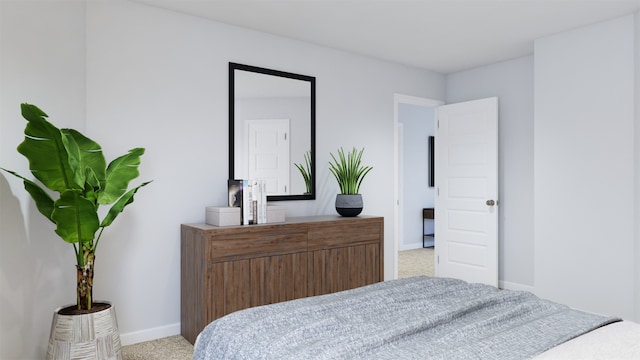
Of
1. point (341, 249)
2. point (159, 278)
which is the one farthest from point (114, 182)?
point (341, 249)

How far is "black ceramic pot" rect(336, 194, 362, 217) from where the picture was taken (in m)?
3.99

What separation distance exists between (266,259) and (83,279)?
1.22 meters

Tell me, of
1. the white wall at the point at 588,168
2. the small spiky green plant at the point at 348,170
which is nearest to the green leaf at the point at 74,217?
the small spiky green plant at the point at 348,170

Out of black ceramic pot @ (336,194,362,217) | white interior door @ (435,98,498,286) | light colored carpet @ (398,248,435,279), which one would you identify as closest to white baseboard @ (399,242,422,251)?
light colored carpet @ (398,248,435,279)

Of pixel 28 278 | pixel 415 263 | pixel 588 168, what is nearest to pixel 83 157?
pixel 28 278

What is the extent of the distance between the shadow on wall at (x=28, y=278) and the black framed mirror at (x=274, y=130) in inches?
54.9

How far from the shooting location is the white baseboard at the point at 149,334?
3208mm

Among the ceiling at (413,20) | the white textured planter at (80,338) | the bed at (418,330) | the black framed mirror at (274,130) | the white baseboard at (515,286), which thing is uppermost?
the ceiling at (413,20)

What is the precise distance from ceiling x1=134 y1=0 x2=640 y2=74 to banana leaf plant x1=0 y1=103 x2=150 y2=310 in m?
1.32

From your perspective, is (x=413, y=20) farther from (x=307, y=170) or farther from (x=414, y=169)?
(x=414, y=169)

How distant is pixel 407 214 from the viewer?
24.4 ft

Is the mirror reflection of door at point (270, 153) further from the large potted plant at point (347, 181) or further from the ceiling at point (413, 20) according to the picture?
the ceiling at point (413, 20)

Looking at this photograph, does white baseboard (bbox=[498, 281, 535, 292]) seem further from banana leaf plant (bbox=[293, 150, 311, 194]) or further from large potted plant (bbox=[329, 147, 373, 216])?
banana leaf plant (bbox=[293, 150, 311, 194])

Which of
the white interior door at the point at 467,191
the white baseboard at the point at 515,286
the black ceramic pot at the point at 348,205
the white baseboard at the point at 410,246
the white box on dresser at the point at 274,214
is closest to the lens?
the white box on dresser at the point at 274,214
